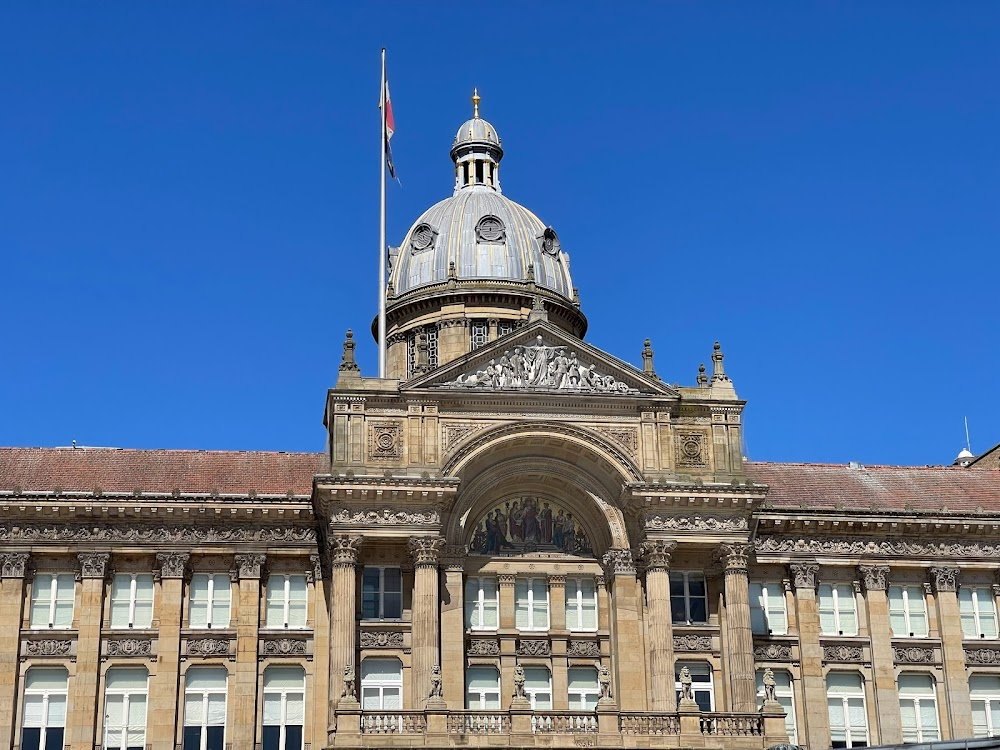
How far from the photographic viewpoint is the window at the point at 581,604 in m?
52.7

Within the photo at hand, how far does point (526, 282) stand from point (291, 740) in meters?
24.6

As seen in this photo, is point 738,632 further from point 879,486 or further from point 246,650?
point 246,650

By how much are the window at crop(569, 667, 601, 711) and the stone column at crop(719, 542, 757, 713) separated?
4759 mm

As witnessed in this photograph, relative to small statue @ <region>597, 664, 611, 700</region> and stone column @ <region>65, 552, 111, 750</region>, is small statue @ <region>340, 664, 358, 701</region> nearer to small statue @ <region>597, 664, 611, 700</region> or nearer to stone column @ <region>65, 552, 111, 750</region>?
small statue @ <region>597, 664, 611, 700</region>

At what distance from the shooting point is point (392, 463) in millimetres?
50594

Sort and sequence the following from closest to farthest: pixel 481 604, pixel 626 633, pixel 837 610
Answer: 1. pixel 626 633
2. pixel 481 604
3. pixel 837 610

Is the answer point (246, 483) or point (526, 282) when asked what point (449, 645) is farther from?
point (526, 282)

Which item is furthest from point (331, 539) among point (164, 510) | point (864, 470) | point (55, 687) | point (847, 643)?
point (864, 470)

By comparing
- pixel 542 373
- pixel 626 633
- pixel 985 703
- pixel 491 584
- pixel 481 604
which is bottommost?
pixel 985 703

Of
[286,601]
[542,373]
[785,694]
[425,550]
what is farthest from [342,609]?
[785,694]

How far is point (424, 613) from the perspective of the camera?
161 ft

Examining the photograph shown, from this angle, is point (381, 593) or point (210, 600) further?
point (210, 600)

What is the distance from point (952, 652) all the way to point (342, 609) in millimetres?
22525

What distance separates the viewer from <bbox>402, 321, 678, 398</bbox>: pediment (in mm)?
51906
